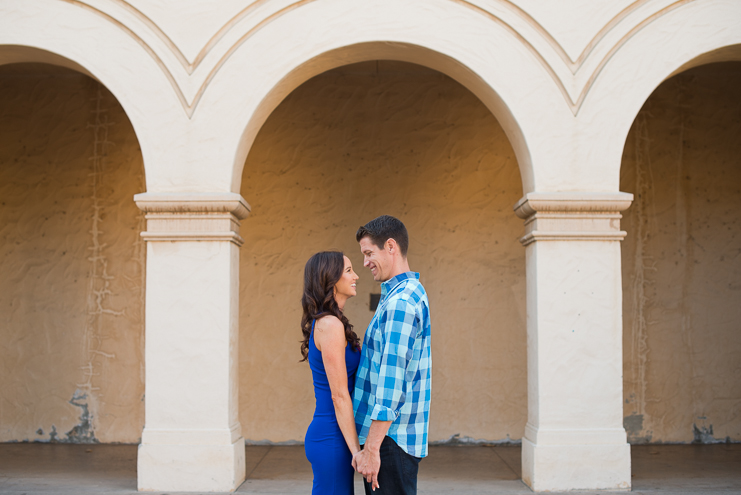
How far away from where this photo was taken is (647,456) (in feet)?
20.2

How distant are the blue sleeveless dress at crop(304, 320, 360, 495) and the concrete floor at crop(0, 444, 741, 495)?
7.55 feet

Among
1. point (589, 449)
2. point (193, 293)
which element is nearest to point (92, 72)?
point (193, 293)

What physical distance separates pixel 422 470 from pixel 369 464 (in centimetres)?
327

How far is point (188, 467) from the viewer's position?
4719mm

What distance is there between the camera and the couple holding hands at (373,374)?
257 centimetres

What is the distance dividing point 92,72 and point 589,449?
15.1ft

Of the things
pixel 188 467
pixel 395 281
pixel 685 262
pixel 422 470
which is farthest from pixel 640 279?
pixel 395 281

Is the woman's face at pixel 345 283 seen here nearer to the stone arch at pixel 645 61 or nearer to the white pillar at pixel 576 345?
the white pillar at pixel 576 345

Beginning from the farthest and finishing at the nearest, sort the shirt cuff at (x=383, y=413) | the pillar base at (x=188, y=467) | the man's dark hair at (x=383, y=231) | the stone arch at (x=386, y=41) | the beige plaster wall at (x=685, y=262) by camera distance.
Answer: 1. the beige plaster wall at (x=685, y=262)
2. the stone arch at (x=386, y=41)
3. the pillar base at (x=188, y=467)
4. the man's dark hair at (x=383, y=231)
5. the shirt cuff at (x=383, y=413)

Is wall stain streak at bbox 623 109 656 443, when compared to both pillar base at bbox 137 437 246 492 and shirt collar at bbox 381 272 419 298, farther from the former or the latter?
shirt collar at bbox 381 272 419 298

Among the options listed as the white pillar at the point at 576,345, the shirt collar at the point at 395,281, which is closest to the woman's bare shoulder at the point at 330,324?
the shirt collar at the point at 395,281

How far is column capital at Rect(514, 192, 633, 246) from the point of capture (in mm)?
4844

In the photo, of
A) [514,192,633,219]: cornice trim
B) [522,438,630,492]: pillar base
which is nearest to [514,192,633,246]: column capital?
[514,192,633,219]: cornice trim

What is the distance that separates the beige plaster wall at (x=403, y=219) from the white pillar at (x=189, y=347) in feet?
6.22
